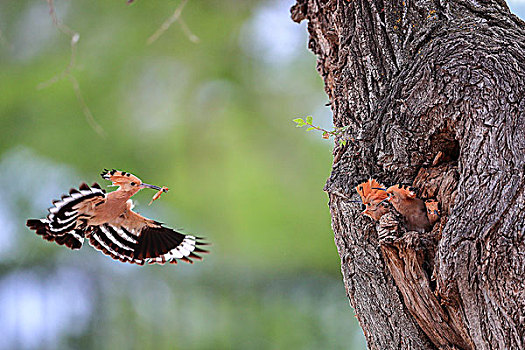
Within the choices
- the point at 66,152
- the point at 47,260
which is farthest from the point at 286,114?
the point at 47,260

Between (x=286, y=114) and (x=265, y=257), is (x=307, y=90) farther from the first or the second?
(x=265, y=257)

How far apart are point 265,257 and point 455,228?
2900 mm

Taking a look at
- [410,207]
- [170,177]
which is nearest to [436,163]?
[410,207]

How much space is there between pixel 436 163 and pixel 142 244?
571 millimetres

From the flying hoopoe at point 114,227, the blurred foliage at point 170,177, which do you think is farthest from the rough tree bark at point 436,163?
the blurred foliage at point 170,177

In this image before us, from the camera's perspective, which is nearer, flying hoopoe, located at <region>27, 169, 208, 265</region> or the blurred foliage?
flying hoopoe, located at <region>27, 169, 208, 265</region>

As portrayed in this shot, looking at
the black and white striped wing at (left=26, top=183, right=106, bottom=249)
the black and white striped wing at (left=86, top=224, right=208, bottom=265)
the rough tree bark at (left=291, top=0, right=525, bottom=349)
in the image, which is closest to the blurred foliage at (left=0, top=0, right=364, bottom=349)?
the black and white striped wing at (left=86, top=224, right=208, bottom=265)

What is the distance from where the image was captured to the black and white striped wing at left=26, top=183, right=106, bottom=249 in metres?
0.86

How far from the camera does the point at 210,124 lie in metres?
3.58

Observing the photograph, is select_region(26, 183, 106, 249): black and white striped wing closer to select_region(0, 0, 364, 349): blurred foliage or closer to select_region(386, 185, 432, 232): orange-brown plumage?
select_region(386, 185, 432, 232): orange-brown plumage

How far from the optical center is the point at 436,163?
0.78 m

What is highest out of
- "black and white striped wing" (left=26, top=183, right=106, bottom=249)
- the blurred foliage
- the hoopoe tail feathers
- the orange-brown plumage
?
the blurred foliage

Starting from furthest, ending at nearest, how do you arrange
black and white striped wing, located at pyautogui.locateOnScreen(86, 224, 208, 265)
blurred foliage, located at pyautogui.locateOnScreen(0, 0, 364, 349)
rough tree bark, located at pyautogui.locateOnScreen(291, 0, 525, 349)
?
blurred foliage, located at pyautogui.locateOnScreen(0, 0, 364, 349), black and white striped wing, located at pyautogui.locateOnScreen(86, 224, 208, 265), rough tree bark, located at pyautogui.locateOnScreen(291, 0, 525, 349)

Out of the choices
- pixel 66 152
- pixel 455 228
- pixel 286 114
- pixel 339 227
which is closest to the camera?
pixel 455 228
